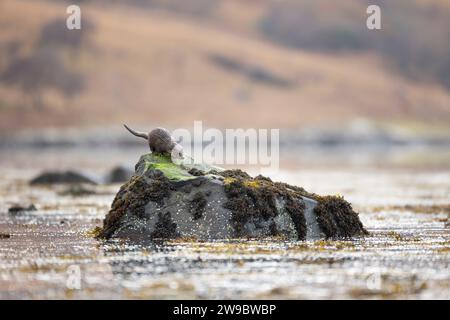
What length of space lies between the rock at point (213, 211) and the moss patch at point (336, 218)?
2 centimetres

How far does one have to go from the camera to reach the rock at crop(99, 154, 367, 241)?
1927 centimetres

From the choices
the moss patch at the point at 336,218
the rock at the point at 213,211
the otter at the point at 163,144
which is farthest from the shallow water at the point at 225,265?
the otter at the point at 163,144

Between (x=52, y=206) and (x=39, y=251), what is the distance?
10.7m

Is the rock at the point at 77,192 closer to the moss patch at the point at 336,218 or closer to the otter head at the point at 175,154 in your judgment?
the otter head at the point at 175,154

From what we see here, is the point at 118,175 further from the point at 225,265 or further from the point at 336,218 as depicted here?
the point at 225,265

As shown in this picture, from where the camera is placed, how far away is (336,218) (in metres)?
20.0

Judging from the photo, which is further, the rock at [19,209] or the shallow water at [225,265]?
the rock at [19,209]

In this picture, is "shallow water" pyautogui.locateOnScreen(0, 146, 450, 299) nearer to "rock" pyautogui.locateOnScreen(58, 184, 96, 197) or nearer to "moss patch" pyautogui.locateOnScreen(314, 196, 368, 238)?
"moss patch" pyautogui.locateOnScreen(314, 196, 368, 238)

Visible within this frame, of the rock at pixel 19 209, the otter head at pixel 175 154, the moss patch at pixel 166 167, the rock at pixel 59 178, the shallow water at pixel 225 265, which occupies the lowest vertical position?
the shallow water at pixel 225 265

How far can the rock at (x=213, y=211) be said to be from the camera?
758 inches

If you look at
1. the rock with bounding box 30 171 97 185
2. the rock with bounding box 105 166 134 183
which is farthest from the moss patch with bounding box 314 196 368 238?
the rock with bounding box 105 166 134 183

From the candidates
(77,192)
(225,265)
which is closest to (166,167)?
(225,265)

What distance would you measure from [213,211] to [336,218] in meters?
2.42
